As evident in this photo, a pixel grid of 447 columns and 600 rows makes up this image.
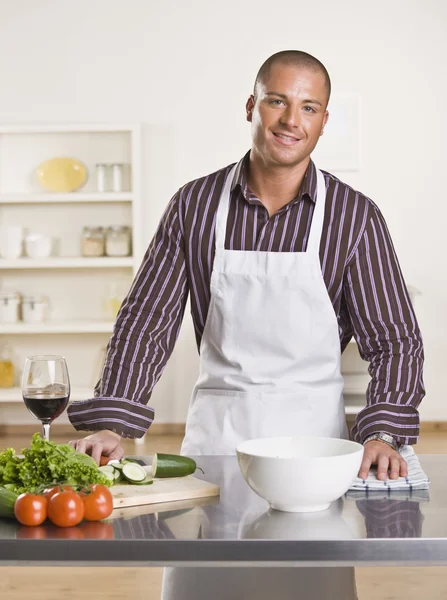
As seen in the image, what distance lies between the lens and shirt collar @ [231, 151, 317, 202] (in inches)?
80.4

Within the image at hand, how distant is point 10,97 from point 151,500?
509 centimetres

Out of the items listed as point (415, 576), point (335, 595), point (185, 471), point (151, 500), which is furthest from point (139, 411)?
point (415, 576)

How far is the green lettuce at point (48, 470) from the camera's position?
1317mm

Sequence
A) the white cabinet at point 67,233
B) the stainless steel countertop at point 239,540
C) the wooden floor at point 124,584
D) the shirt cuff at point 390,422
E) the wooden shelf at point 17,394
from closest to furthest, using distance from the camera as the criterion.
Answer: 1. the stainless steel countertop at point 239,540
2. the shirt cuff at point 390,422
3. the wooden floor at point 124,584
4. the wooden shelf at point 17,394
5. the white cabinet at point 67,233

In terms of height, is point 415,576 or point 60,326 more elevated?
point 60,326

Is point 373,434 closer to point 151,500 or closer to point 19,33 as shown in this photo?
point 151,500

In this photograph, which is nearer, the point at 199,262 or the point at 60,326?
the point at 199,262

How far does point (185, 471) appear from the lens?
148cm

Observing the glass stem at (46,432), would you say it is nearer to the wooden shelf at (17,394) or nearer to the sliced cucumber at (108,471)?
the sliced cucumber at (108,471)

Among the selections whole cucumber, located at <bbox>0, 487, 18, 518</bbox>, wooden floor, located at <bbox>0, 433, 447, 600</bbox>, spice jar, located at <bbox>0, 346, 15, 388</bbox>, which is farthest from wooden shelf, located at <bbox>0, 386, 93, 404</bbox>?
whole cucumber, located at <bbox>0, 487, 18, 518</bbox>

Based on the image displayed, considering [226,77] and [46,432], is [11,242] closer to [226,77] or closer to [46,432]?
[226,77]

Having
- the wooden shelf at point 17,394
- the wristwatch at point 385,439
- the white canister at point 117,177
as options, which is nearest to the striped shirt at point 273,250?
the wristwatch at point 385,439

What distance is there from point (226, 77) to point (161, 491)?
16.0 feet

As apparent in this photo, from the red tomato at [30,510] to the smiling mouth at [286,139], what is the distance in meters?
1.01
